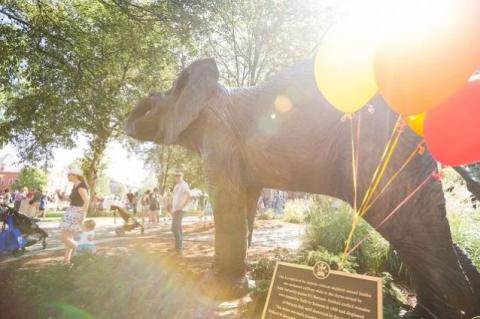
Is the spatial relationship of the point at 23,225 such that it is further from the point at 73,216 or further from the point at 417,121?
the point at 417,121

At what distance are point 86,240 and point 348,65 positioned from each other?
23.7ft

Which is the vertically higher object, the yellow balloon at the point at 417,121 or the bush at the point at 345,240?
the yellow balloon at the point at 417,121

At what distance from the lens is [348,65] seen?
2572mm

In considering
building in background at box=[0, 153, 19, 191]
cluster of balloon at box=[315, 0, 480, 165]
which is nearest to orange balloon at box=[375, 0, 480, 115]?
cluster of balloon at box=[315, 0, 480, 165]

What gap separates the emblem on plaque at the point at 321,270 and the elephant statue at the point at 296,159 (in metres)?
1.19

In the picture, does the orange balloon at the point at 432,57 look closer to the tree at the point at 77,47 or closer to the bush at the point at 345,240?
the bush at the point at 345,240

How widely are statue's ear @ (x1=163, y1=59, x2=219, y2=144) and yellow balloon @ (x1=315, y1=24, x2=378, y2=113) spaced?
2499 millimetres

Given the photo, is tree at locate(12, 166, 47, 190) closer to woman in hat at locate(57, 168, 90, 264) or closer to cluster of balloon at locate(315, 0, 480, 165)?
woman in hat at locate(57, 168, 90, 264)

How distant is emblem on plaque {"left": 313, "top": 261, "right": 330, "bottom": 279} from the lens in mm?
2524

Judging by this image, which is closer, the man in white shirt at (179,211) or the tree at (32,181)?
the man in white shirt at (179,211)

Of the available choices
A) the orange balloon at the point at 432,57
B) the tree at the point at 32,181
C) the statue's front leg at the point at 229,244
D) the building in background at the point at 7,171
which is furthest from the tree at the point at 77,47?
the building in background at the point at 7,171

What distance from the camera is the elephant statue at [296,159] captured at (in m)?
3.20

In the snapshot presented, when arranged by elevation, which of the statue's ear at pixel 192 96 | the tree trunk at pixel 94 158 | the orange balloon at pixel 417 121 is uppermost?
the tree trunk at pixel 94 158

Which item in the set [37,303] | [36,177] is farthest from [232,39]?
[36,177]
